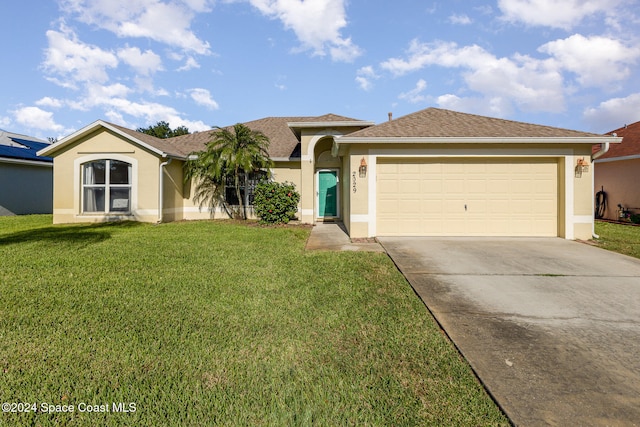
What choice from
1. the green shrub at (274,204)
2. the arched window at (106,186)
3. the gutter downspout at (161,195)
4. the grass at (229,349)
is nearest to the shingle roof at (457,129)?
the green shrub at (274,204)

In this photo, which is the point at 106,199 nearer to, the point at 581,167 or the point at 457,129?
the point at 457,129

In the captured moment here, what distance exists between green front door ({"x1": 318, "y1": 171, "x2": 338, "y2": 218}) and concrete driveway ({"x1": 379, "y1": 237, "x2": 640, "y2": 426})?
8.06 meters

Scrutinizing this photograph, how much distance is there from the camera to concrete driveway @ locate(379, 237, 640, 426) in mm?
2164

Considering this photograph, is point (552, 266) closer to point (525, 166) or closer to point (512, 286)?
point (512, 286)

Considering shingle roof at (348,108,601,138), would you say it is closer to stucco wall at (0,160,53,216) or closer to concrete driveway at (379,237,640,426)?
concrete driveway at (379,237,640,426)

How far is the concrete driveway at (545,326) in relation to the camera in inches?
85.2

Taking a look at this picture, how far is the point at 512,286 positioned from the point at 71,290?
6.40 m

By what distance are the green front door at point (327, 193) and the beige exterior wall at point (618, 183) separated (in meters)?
13.1

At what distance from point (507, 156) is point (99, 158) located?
1494 cm

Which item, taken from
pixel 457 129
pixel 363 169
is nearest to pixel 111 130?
pixel 363 169

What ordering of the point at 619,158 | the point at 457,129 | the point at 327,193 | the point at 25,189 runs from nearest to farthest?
the point at 457,129
the point at 619,158
the point at 327,193
the point at 25,189

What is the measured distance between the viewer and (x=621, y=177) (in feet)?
48.5

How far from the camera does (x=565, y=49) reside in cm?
1352

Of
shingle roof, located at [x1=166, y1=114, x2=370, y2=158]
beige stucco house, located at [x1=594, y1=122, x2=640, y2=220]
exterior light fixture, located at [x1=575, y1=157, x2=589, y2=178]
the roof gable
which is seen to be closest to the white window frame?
the roof gable
